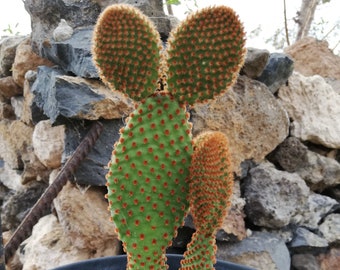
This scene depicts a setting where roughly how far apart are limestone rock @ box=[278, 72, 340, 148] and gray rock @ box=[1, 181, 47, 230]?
126 cm

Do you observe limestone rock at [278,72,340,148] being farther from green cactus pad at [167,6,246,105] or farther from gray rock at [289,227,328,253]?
green cactus pad at [167,6,246,105]

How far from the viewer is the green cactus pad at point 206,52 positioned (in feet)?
2.42

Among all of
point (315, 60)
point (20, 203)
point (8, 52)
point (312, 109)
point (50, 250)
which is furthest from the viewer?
point (315, 60)

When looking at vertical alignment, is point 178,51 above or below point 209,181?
above

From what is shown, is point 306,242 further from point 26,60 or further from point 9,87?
point 9,87

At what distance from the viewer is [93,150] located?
1529mm

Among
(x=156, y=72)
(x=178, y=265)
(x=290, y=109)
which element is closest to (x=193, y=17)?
(x=156, y=72)

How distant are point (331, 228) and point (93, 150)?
110cm

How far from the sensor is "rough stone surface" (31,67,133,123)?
145 centimetres

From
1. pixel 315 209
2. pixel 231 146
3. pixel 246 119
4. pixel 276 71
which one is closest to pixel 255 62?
pixel 276 71

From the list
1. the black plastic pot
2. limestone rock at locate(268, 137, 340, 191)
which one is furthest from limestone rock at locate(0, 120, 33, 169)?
limestone rock at locate(268, 137, 340, 191)

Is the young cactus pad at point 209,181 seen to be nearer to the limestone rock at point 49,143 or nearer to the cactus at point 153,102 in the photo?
the cactus at point 153,102

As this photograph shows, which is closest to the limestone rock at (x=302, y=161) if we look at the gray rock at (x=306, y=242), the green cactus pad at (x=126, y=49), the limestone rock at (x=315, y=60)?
the gray rock at (x=306, y=242)

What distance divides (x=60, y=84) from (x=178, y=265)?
742 millimetres
